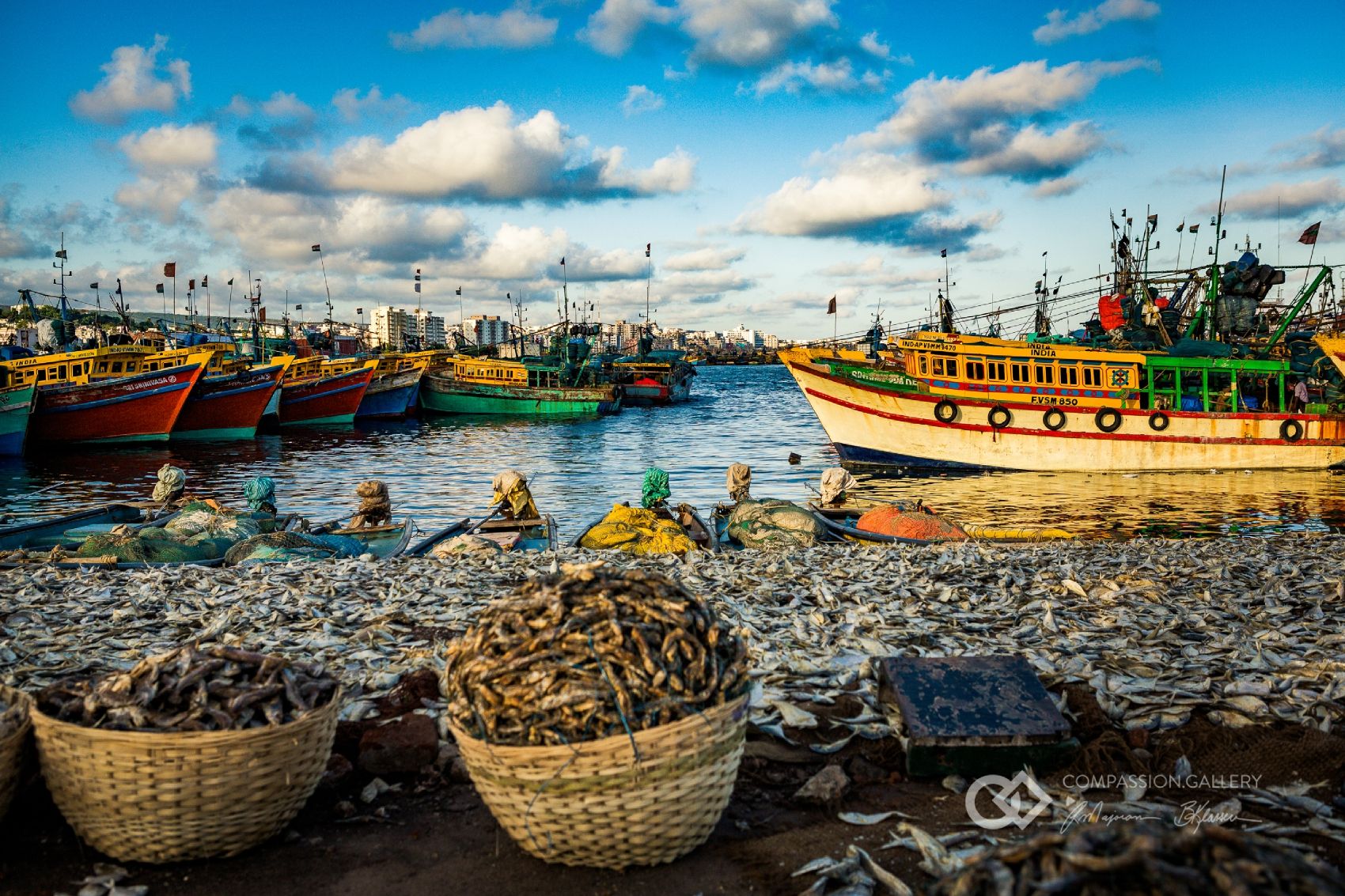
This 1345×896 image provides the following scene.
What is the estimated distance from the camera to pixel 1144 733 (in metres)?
5.71

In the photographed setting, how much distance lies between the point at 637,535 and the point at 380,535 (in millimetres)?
5348

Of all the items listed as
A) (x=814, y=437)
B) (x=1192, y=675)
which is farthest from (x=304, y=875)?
(x=814, y=437)

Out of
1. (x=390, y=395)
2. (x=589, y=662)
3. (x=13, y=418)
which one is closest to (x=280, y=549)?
(x=589, y=662)

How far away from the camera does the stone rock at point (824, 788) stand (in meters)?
5.11

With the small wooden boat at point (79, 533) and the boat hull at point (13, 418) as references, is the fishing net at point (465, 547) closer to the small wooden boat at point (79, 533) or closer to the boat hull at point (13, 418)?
the small wooden boat at point (79, 533)

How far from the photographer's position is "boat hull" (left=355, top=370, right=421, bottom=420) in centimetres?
6525

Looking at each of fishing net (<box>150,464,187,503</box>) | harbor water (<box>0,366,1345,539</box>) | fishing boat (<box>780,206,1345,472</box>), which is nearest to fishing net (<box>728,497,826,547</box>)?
harbor water (<box>0,366,1345,539</box>)

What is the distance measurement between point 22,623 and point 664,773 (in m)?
8.17

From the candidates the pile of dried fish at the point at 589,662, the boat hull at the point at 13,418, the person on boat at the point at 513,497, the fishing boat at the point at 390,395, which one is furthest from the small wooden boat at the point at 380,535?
the fishing boat at the point at 390,395

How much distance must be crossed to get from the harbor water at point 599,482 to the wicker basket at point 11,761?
16429 millimetres

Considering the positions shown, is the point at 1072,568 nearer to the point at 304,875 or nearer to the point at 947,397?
the point at 304,875

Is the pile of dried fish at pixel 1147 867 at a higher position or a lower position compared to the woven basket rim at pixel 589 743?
higher

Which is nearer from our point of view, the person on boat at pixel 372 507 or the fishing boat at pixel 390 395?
the person on boat at pixel 372 507

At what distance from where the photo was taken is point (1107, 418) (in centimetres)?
3334
